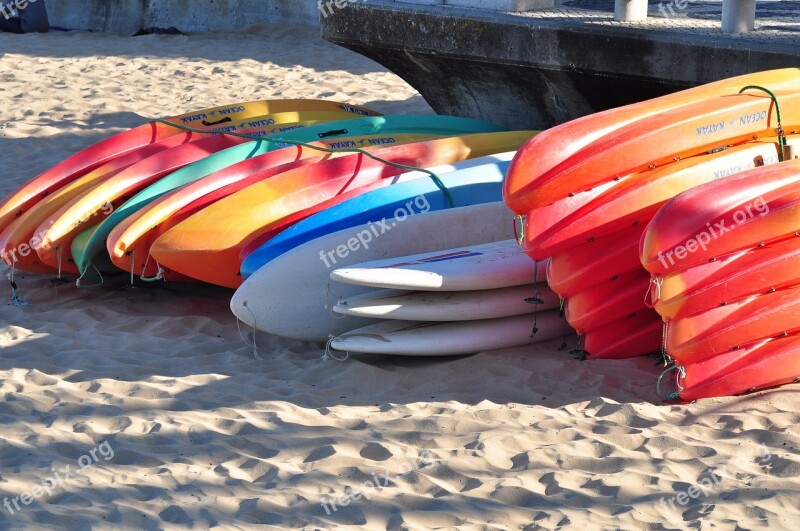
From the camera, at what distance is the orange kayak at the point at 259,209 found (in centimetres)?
537

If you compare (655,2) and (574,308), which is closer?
(574,308)

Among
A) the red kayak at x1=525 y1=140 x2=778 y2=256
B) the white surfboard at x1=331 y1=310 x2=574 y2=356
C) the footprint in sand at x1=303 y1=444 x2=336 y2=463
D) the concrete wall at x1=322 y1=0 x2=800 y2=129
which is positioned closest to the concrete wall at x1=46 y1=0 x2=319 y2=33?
the concrete wall at x1=322 y1=0 x2=800 y2=129

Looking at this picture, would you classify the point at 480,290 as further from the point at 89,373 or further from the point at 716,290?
the point at 89,373

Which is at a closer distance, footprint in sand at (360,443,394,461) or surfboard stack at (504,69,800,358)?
footprint in sand at (360,443,394,461)

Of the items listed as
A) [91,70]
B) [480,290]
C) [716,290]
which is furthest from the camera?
[91,70]

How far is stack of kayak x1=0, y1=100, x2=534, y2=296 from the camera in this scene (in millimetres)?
5465

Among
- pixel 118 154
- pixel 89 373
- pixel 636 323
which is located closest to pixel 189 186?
pixel 118 154

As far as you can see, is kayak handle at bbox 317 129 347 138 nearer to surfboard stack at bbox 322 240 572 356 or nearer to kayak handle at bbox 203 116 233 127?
kayak handle at bbox 203 116 233 127

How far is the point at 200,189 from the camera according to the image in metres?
5.80

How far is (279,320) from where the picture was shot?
16.7ft

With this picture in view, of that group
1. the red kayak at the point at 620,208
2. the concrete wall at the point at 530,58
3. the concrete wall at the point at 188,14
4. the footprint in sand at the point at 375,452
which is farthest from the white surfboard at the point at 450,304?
the concrete wall at the point at 188,14

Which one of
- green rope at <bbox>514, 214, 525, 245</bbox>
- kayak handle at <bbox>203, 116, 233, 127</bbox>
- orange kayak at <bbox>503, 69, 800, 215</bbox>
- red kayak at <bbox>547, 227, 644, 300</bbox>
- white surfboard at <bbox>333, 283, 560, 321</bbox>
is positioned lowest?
white surfboard at <bbox>333, 283, 560, 321</bbox>

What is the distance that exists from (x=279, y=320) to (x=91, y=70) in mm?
6429

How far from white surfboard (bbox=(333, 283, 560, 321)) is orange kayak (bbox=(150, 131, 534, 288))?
77 centimetres
